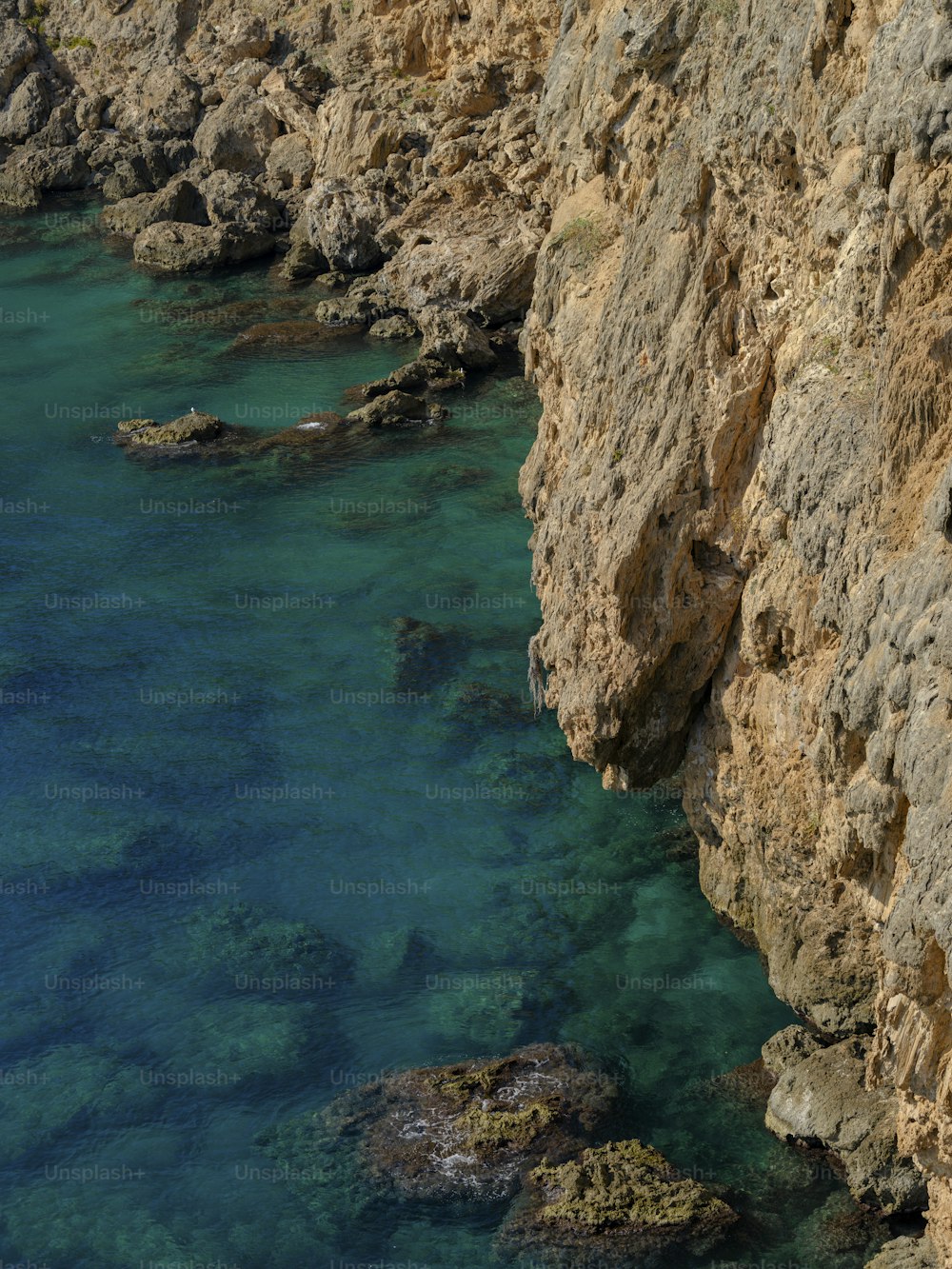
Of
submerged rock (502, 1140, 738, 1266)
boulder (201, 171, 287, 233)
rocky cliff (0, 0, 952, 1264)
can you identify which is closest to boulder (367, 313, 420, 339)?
boulder (201, 171, 287, 233)

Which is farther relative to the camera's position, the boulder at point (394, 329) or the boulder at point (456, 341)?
the boulder at point (394, 329)

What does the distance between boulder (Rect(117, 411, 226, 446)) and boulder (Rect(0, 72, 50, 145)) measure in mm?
29265

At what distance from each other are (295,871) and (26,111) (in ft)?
159

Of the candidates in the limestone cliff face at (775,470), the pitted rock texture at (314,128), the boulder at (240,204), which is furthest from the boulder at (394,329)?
the limestone cliff face at (775,470)

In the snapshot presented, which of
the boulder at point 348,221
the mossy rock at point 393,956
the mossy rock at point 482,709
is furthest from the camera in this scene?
the boulder at point 348,221

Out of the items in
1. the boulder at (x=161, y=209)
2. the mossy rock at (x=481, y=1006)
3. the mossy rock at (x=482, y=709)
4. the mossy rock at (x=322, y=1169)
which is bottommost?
the mossy rock at (x=322, y=1169)

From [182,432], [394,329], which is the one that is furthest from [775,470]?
[394,329]

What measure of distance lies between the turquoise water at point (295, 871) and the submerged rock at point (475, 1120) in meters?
0.38

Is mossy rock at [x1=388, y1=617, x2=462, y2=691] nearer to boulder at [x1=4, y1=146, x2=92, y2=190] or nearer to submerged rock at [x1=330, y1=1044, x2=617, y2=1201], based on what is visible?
submerged rock at [x1=330, y1=1044, x2=617, y2=1201]

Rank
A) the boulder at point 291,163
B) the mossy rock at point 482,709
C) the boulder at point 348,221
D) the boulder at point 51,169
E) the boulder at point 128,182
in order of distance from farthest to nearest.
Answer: the boulder at point 51,169, the boulder at point 128,182, the boulder at point 291,163, the boulder at point 348,221, the mossy rock at point 482,709

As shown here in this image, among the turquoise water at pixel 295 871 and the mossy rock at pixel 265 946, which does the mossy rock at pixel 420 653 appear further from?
the mossy rock at pixel 265 946

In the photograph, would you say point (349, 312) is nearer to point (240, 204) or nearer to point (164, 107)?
point (240, 204)

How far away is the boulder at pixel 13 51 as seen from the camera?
6175 centimetres

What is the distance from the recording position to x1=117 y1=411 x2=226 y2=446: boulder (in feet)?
123
